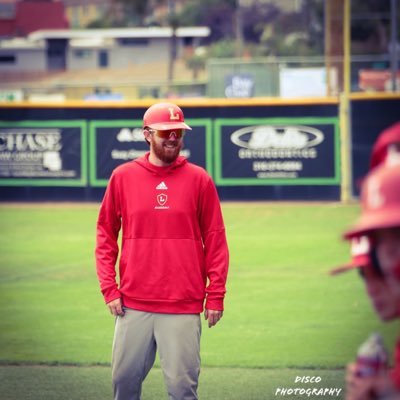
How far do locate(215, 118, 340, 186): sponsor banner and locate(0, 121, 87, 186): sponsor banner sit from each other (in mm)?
3065

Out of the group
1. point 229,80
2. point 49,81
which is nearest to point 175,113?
point 229,80

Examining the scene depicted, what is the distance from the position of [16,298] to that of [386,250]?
1102 cm

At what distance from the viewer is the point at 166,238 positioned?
6.03m

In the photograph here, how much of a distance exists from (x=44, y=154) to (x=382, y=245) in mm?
23069

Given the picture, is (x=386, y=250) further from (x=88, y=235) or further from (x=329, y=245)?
(x=88, y=235)

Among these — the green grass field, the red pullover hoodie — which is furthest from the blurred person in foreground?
the green grass field

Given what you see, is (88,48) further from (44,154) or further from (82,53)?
(44,154)

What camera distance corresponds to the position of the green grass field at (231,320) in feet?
29.1

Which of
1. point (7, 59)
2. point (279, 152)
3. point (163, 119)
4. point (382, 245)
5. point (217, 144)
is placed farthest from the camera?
point (7, 59)

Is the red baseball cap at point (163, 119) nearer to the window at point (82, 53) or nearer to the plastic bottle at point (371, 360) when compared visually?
the plastic bottle at point (371, 360)

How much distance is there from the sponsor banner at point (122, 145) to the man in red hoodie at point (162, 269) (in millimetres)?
18094

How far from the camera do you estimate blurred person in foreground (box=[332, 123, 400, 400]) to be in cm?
205

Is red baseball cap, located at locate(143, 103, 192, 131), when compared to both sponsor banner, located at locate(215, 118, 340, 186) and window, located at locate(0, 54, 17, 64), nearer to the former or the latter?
sponsor banner, located at locate(215, 118, 340, 186)

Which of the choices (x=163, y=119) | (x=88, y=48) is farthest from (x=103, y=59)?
(x=163, y=119)
